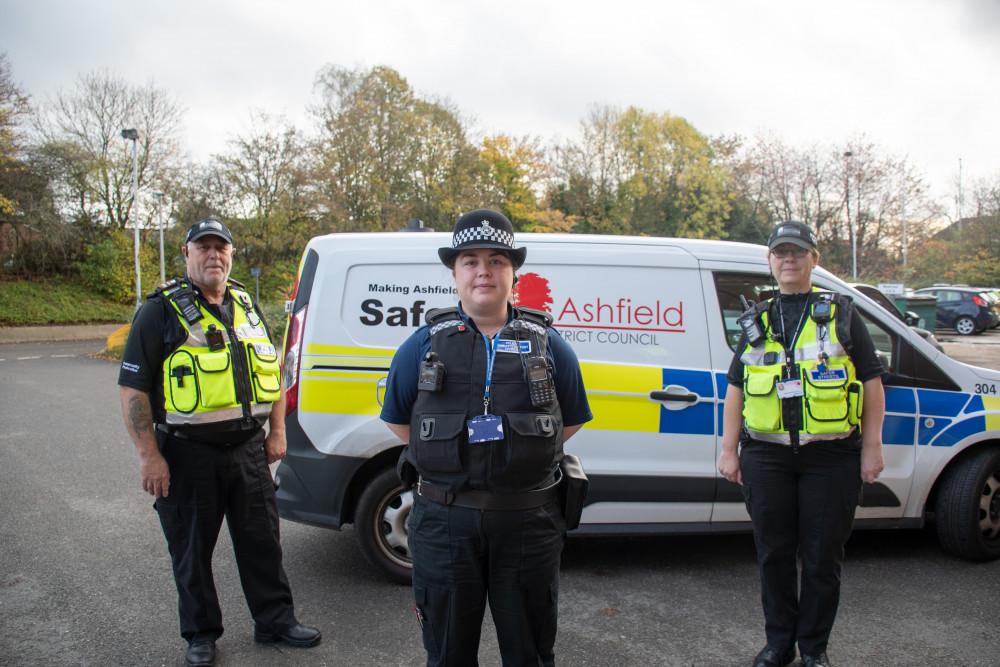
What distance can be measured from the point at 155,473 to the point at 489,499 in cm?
163

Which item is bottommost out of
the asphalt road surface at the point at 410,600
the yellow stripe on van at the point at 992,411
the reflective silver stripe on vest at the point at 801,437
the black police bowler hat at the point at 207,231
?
the asphalt road surface at the point at 410,600

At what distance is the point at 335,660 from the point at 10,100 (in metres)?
27.4

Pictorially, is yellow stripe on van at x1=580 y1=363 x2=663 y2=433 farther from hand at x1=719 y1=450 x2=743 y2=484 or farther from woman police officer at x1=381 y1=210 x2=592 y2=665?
woman police officer at x1=381 y1=210 x2=592 y2=665

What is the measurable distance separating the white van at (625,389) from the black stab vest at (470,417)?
5.53 ft

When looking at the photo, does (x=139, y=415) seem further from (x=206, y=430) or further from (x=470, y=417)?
(x=470, y=417)

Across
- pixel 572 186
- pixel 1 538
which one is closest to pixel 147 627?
pixel 1 538

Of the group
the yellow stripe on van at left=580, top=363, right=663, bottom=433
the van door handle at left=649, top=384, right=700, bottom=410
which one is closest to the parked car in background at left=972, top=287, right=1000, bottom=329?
the van door handle at left=649, top=384, right=700, bottom=410

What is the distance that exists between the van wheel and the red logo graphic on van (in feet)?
8.45

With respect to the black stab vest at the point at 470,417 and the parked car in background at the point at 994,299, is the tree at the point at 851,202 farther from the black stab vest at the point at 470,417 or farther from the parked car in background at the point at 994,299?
the black stab vest at the point at 470,417

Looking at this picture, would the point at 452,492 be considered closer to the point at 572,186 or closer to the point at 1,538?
the point at 1,538

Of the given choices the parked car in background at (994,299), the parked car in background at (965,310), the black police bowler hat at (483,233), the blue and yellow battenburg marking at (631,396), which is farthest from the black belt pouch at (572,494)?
the parked car in background at (994,299)

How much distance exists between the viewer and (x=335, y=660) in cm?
290

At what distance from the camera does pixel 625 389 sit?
367cm

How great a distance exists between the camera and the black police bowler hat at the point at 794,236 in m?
2.78
